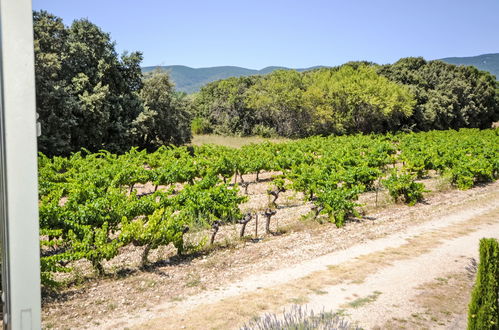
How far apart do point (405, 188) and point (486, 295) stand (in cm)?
821

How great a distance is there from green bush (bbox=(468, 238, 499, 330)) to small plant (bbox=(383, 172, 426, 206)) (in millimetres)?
7721

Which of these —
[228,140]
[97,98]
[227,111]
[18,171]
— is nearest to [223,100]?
[227,111]

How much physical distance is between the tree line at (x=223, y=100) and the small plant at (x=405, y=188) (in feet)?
30.4

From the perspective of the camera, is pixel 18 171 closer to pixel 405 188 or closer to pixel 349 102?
pixel 405 188

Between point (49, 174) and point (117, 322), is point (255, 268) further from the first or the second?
point (49, 174)

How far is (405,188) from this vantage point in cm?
1139

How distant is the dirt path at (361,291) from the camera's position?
4.88m

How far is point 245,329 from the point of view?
14.6 ft

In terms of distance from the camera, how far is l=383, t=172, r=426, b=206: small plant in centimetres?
1126

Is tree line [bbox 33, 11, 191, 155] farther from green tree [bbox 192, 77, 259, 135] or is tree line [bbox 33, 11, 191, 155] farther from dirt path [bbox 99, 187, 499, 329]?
dirt path [bbox 99, 187, 499, 329]

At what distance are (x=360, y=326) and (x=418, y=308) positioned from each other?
3.43 feet

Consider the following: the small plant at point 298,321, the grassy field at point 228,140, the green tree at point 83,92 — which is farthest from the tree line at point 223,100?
the small plant at point 298,321

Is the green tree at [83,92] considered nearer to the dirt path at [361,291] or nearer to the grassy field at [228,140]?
the grassy field at [228,140]

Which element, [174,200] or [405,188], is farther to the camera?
[405,188]
